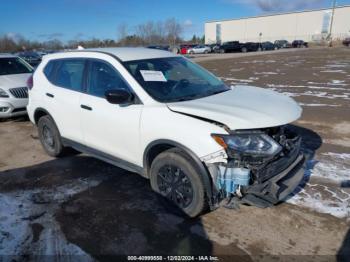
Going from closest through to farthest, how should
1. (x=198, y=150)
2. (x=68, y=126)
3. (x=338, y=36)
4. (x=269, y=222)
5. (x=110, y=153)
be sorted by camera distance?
(x=198, y=150)
(x=269, y=222)
(x=110, y=153)
(x=68, y=126)
(x=338, y=36)

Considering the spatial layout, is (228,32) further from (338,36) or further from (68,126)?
(68,126)

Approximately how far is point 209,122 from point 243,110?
40 centimetres

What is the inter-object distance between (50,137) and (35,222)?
2263 millimetres

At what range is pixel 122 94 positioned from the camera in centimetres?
370

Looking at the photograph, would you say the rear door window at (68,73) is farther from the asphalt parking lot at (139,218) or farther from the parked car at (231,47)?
the parked car at (231,47)

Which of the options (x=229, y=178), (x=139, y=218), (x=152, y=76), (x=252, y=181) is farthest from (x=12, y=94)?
(x=252, y=181)

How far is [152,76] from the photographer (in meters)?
4.04

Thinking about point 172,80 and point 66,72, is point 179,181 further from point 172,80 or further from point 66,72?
point 66,72

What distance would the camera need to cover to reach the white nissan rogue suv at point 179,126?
3.15m

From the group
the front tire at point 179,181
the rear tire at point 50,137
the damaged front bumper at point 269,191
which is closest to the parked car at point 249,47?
the rear tire at point 50,137

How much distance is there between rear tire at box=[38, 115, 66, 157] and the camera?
17.6ft

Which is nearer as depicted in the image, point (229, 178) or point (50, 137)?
point (229, 178)

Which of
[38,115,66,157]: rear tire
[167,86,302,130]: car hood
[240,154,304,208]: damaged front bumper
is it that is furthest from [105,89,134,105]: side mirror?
[38,115,66,157]: rear tire

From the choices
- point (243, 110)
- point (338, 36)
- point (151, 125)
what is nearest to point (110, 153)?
point (151, 125)
